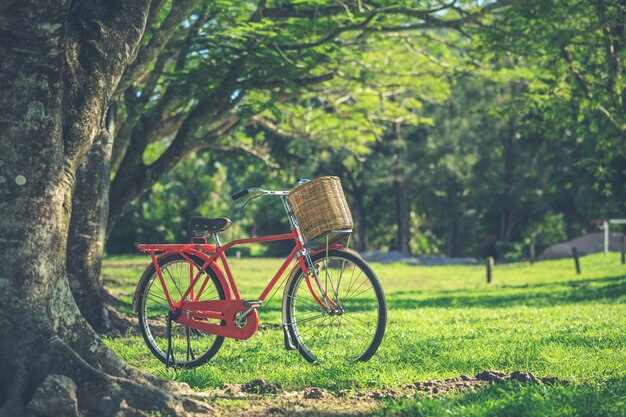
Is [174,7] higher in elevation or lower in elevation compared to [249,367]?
higher

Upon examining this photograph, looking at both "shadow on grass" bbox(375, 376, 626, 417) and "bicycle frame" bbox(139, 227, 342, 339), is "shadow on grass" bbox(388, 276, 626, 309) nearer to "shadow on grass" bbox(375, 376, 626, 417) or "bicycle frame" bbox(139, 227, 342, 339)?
"bicycle frame" bbox(139, 227, 342, 339)

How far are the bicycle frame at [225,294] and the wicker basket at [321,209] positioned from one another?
0.22 meters

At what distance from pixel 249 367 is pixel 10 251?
2387 mm

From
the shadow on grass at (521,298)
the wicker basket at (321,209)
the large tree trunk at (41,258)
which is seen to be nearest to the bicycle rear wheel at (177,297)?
the wicker basket at (321,209)

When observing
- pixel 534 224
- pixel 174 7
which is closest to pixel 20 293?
pixel 174 7

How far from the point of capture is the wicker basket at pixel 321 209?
237 inches

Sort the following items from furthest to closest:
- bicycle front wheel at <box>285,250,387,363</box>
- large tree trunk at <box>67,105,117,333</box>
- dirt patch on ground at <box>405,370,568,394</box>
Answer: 1. large tree trunk at <box>67,105,117,333</box>
2. bicycle front wheel at <box>285,250,387,363</box>
3. dirt patch on ground at <box>405,370,568,394</box>

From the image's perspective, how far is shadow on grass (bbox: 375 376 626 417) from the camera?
192 inches

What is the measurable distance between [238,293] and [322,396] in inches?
55.5

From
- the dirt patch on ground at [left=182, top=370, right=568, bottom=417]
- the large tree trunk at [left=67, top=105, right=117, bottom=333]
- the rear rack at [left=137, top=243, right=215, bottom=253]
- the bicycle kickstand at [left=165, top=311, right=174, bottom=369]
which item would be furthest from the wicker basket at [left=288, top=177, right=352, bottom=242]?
the large tree trunk at [left=67, top=105, right=117, bottom=333]

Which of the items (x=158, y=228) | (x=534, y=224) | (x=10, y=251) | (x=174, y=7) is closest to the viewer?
(x=10, y=251)

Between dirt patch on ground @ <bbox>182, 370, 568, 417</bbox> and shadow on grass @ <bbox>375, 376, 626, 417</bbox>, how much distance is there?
0.62 feet

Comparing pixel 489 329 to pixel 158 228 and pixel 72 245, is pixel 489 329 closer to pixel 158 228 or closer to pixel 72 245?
pixel 72 245

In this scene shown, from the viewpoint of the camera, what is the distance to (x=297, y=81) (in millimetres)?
13008
